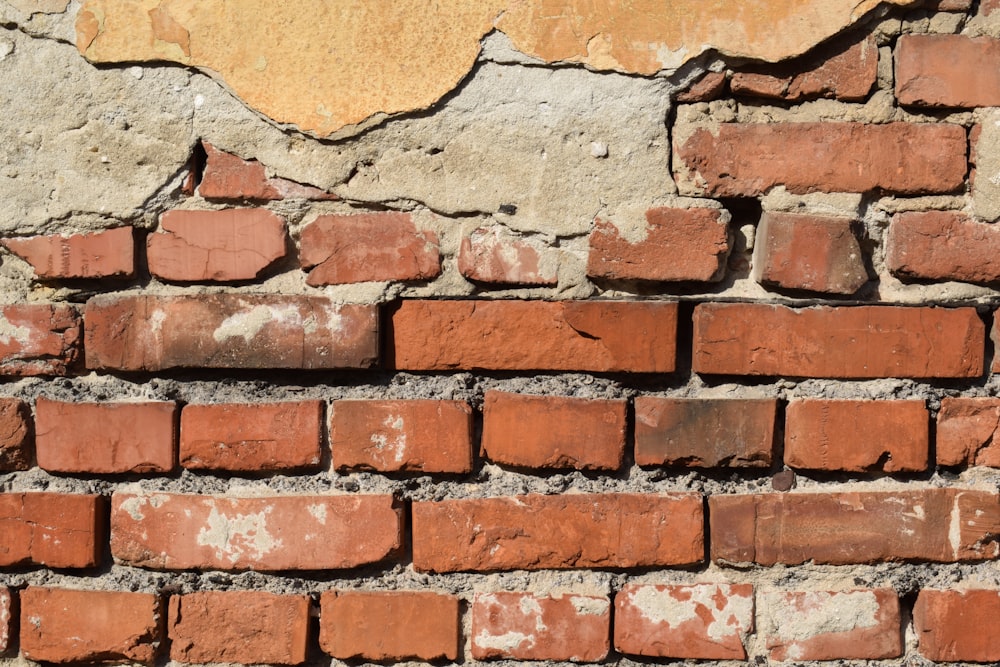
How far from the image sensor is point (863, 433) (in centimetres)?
97

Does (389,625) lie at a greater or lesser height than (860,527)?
lesser

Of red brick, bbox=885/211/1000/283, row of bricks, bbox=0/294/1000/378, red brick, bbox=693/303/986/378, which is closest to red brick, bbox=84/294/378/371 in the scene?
row of bricks, bbox=0/294/1000/378

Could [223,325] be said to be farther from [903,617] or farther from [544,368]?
[903,617]

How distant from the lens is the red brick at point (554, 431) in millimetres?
978

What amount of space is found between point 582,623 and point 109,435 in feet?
1.92

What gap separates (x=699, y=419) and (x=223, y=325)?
1.81 ft

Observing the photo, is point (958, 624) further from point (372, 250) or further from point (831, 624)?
point (372, 250)

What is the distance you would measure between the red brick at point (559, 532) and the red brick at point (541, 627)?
0.13ft

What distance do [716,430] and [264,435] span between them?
0.52 meters

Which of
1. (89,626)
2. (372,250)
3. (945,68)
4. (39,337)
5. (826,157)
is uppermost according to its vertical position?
(945,68)

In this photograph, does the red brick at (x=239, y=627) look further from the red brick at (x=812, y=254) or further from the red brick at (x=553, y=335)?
the red brick at (x=812, y=254)

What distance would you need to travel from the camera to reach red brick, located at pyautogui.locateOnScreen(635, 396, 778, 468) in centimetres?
97

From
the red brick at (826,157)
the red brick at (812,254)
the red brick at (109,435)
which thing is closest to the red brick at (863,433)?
the red brick at (812,254)

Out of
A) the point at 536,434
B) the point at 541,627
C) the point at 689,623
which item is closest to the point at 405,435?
the point at 536,434
